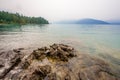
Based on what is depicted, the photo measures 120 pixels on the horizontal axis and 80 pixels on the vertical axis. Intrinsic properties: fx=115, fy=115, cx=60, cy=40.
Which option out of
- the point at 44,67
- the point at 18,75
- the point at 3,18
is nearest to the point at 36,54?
the point at 44,67

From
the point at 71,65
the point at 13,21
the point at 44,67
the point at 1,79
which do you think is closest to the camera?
the point at 1,79

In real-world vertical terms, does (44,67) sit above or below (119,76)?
above

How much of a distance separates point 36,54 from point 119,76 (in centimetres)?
854

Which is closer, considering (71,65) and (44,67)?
(44,67)

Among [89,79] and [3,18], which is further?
[3,18]

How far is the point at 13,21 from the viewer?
122 metres

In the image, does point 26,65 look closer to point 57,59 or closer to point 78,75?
point 57,59

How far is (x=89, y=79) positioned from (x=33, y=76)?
447 centimetres

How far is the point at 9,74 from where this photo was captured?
9258mm

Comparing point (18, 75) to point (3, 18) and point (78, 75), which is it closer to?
point (78, 75)

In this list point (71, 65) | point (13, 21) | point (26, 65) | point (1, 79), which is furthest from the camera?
point (13, 21)

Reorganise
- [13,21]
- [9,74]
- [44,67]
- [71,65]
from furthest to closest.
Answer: [13,21]
[71,65]
[44,67]
[9,74]

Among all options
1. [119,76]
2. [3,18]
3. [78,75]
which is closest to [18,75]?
[78,75]

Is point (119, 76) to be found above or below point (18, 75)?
below
